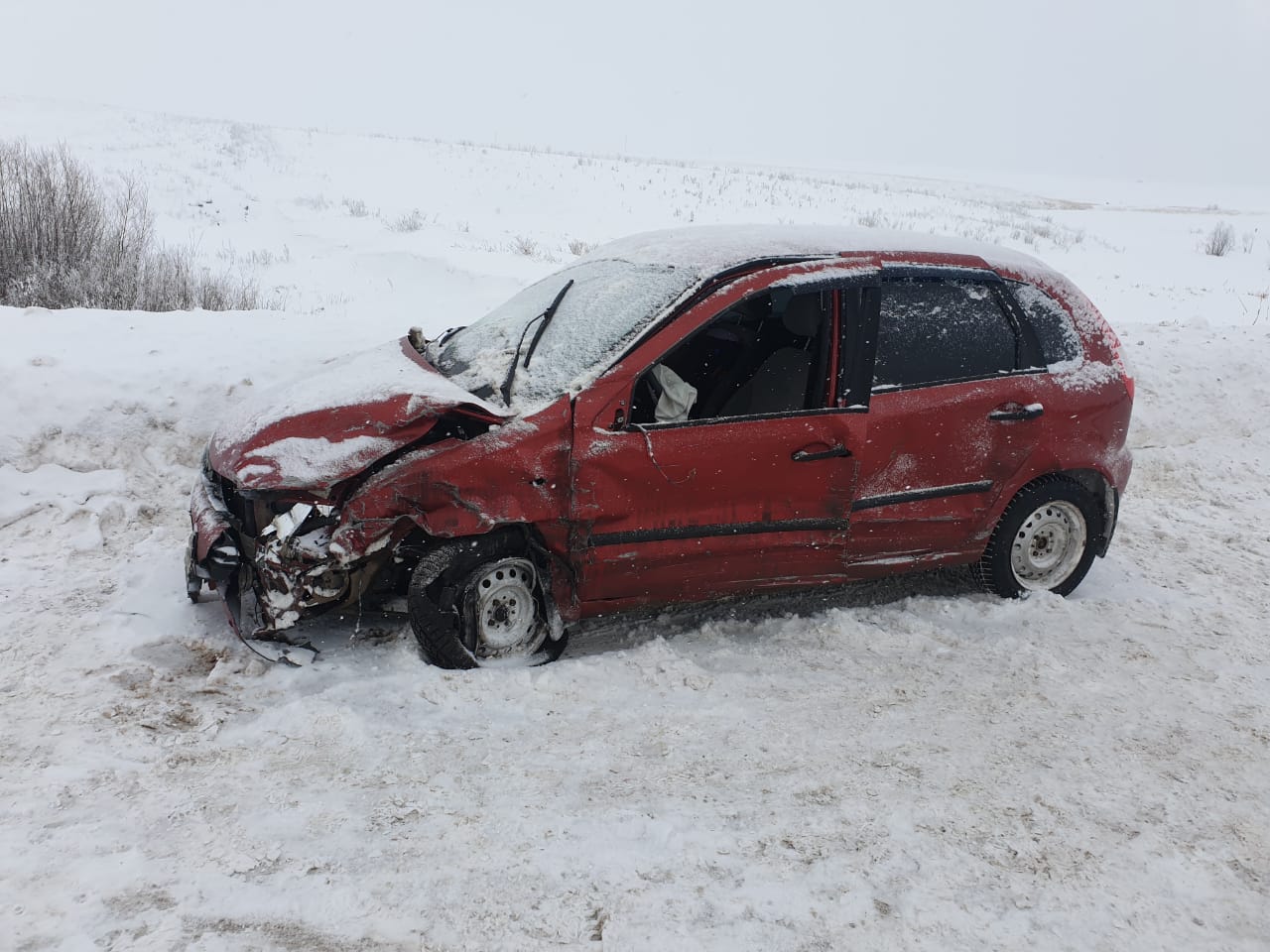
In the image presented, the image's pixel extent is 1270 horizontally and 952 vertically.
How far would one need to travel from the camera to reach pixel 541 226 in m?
18.5

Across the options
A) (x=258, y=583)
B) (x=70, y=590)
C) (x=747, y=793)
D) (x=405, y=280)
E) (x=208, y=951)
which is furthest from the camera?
(x=405, y=280)

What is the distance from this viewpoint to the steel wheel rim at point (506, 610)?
144 inches

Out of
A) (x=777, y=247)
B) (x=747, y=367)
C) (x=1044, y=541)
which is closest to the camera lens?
(x=777, y=247)

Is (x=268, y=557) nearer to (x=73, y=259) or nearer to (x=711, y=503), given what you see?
(x=711, y=503)

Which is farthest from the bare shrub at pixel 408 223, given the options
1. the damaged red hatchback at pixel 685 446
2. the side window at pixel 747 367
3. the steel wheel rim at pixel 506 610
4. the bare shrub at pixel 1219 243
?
the bare shrub at pixel 1219 243

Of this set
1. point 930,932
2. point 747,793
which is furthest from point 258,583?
point 930,932

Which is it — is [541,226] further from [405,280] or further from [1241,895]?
[1241,895]

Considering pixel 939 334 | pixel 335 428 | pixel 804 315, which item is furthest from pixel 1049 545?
pixel 335 428

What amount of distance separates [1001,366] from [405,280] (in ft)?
30.1

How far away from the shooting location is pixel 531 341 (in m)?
4.11

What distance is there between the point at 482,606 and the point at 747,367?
5.90 feet

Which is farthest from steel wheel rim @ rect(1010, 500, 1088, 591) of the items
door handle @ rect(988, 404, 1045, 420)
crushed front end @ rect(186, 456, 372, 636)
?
crushed front end @ rect(186, 456, 372, 636)

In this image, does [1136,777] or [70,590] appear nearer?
[1136,777]

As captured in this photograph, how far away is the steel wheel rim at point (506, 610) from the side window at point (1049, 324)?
2767mm
